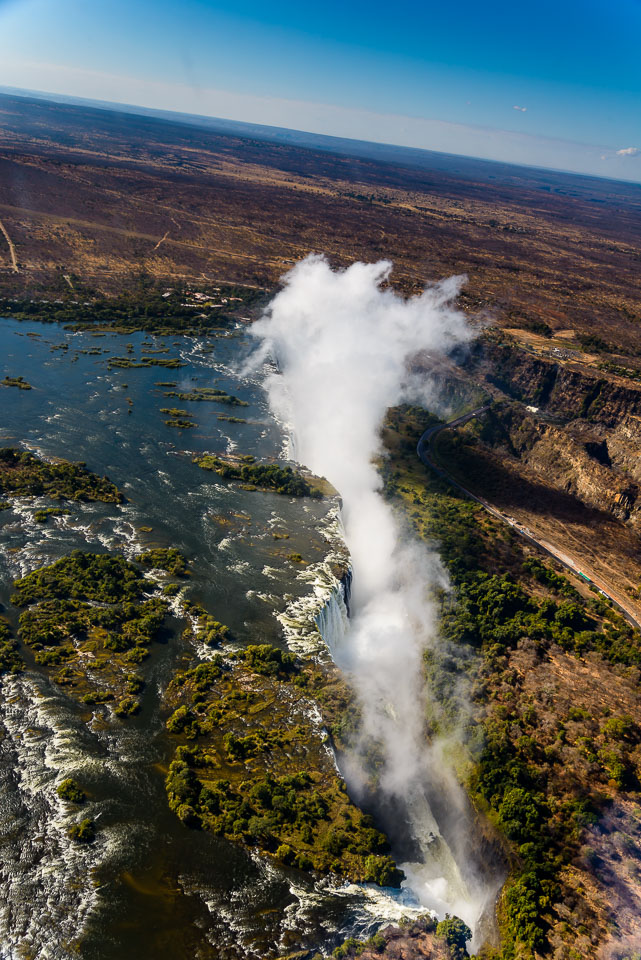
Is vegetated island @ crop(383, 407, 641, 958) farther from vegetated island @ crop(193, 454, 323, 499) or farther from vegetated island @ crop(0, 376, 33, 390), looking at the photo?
vegetated island @ crop(0, 376, 33, 390)

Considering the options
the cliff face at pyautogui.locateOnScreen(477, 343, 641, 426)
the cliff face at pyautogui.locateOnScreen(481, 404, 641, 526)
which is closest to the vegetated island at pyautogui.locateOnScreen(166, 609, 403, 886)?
the cliff face at pyautogui.locateOnScreen(481, 404, 641, 526)

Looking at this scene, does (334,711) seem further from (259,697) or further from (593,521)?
(593,521)

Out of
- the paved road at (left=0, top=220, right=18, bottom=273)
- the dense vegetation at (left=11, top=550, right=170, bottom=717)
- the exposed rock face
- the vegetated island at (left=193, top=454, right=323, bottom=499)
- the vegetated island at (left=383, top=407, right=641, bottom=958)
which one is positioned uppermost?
the paved road at (left=0, top=220, right=18, bottom=273)

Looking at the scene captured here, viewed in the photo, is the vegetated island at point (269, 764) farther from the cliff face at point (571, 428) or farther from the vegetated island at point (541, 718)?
the cliff face at point (571, 428)

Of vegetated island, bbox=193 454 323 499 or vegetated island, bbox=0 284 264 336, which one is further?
vegetated island, bbox=0 284 264 336

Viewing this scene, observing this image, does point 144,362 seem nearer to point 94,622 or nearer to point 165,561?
point 165,561

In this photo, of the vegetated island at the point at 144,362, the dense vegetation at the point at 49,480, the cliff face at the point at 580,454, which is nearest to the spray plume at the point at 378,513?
the vegetated island at the point at 144,362
